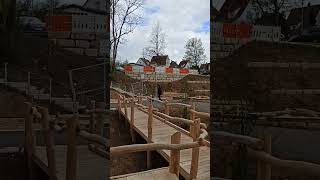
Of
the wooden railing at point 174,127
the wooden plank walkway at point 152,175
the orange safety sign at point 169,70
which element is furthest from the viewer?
the orange safety sign at point 169,70

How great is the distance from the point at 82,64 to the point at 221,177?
1225 mm

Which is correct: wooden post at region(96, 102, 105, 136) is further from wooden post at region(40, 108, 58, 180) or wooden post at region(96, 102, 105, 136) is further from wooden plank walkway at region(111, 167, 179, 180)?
wooden plank walkway at region(111, 167, 179, 180)

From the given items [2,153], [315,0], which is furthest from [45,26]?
[315,0]

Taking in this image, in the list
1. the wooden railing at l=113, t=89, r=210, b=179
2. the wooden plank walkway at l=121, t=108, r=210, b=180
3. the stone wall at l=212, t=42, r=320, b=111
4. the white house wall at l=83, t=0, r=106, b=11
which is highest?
the white house wall at l=83, t=0, r=106, b=11

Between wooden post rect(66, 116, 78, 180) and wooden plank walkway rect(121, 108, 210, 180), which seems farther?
wooden plank walkway rect(121, 108, 210, 180)

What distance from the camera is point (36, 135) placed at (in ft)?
8.13

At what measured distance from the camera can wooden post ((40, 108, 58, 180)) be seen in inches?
96.1

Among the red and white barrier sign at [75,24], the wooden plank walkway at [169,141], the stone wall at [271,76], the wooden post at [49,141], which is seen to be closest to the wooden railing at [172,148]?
the wooden plank walkway at [169,141]

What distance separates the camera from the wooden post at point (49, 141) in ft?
8.01

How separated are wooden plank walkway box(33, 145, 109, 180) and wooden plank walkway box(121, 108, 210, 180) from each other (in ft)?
5.96

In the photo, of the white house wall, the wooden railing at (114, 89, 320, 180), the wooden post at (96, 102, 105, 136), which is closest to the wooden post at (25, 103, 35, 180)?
the wooden post at (96, 102, 105, 136)

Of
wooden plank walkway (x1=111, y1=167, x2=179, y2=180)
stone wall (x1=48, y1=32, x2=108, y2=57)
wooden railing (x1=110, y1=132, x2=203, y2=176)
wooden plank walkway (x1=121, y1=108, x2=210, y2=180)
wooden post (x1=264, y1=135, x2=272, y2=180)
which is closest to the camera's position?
stone wall (x1=48, y1=32, x2=108, y2=57)

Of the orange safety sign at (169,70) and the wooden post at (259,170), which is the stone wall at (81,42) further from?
the orange safety sign at (169,70)

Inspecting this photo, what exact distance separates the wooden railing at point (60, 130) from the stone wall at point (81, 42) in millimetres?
381
